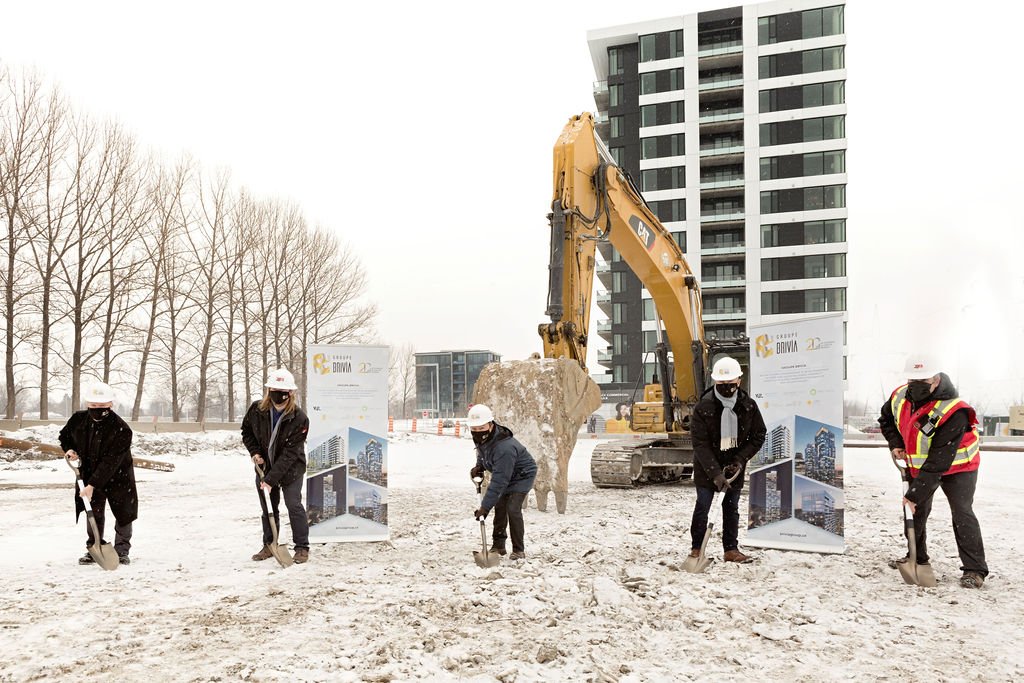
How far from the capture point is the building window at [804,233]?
164ft

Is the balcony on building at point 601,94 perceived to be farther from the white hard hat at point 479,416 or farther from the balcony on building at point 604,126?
the white hard hat at point 479,416

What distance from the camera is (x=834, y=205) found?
5016 centimetres

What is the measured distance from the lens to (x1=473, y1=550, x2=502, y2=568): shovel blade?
22.1 feet

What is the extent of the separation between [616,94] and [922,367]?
54.6 metres

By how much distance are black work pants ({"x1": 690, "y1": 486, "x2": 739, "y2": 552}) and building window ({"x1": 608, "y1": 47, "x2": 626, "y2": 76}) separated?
54725 millimetres

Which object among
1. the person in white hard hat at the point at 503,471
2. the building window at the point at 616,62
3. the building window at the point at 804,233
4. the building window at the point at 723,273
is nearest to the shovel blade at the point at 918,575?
the person in white hard hat at the point at 503,471

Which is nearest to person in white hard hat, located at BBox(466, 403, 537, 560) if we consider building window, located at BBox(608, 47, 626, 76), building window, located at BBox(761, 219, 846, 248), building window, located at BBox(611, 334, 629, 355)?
building window, located at BBox(761, 219, 846, 248)

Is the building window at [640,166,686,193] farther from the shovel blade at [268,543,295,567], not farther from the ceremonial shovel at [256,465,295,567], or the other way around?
the shovel blade at [268,543,295,567]

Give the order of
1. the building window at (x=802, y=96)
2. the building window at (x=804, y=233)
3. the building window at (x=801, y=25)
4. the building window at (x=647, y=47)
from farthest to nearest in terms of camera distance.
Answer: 1. the building window at (x=647, y=47)
2. the building window at (x=801, y=25)
3. the building window at (x=802, y=96)
4. the building window at (x=804, y=233)

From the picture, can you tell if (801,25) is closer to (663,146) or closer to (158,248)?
(663,146)

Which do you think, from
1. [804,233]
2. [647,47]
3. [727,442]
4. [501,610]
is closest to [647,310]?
[804,233]

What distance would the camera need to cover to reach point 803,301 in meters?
50.2

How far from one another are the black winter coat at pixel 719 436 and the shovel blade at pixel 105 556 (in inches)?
205

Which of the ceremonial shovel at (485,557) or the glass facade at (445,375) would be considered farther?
the glass facade at (445,375)
